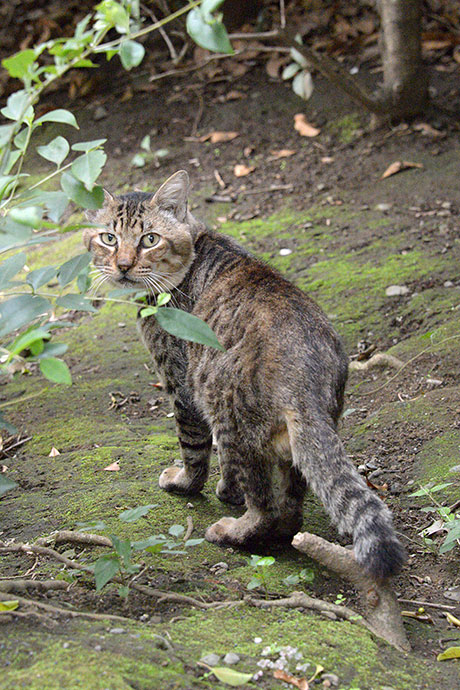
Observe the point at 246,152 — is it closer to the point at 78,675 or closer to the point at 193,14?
the point at 193,14

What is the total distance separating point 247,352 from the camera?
3178 millimetres

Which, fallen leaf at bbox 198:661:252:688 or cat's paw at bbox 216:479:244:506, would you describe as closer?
fallen leaf at bbox 198:661:252:688

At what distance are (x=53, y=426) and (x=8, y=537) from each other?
138cm

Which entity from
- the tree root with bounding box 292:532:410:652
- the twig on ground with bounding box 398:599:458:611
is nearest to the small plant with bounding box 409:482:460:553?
the twig on ground with bounding box 398:599:458:611

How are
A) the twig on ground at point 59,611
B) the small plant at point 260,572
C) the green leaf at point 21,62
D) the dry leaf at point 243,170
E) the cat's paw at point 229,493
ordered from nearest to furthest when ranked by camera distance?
the green leaf at point 21,62 < the twig on ground at point 59,611 < the small plant at point 260,572 < the cat's paw at point 229,493 < the dry leaf at point 243,170

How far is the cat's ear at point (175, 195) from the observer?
396 centimetres

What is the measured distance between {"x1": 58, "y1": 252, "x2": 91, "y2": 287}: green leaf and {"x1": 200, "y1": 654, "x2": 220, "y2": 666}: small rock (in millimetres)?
1182

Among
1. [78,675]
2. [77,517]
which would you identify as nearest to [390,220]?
[77,517]

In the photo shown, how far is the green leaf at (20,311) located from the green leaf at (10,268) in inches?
6.9

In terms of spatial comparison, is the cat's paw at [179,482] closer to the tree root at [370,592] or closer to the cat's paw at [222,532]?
the cat's paw at [222,532]

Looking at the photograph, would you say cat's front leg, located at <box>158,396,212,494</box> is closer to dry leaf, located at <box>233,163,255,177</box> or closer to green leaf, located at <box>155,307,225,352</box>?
green leaf, located at <box>155,307,225,352</box>

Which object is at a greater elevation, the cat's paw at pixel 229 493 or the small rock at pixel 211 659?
the small rock at pixel 211 659

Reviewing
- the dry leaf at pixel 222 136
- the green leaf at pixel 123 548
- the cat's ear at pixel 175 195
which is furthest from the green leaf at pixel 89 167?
the dry leaf at pixel 222 136

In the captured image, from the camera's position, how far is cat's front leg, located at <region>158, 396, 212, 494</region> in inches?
146
